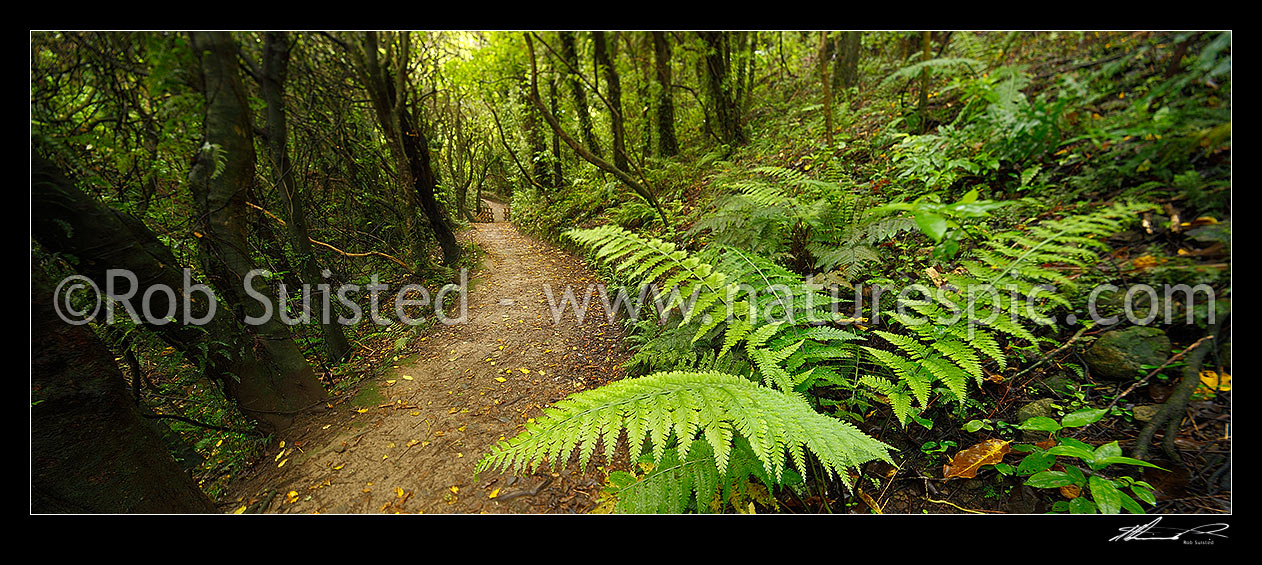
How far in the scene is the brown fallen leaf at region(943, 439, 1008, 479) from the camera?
132 centimetres

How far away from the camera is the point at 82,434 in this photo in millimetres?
1536

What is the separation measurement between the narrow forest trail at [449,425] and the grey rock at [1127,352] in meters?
2.28

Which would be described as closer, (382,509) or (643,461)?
(643,461)

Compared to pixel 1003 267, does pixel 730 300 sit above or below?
below

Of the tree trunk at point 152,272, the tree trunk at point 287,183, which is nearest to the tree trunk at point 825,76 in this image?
the tree trunk at point 287,183

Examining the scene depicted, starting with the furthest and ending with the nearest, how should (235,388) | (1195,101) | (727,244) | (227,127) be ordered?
(235,388) < (727,244) < (227,127) < (1195,101)

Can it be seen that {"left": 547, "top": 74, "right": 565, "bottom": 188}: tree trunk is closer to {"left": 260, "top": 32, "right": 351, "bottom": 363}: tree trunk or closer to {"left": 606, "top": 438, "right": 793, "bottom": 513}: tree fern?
{"left": 260, "top": 32, "right": 351, "bottom": 363}: tree trunk

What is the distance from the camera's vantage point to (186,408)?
3.09 metres

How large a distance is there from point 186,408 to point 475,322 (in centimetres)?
242

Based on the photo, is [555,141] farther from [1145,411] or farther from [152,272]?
[1145,411]

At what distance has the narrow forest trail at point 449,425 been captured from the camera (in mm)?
2109

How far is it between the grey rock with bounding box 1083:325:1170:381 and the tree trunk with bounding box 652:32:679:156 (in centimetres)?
413

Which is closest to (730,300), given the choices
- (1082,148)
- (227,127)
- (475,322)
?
(1082,148)

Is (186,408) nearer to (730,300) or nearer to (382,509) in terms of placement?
(382,509)
